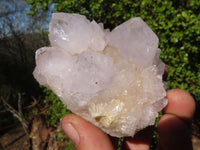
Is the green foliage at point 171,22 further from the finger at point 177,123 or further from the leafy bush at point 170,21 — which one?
the finger at point 177,123

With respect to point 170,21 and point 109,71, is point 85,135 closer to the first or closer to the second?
point 109,71

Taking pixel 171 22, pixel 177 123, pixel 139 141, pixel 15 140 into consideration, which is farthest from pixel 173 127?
Result: pixel 15 140

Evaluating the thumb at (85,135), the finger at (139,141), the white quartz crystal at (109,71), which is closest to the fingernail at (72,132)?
the thumb at (85,135)

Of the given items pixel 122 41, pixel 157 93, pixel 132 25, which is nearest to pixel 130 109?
pixel 157 93

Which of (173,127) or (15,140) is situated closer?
(173,127)

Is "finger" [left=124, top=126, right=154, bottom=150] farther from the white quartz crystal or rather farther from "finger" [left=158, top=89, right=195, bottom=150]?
the white quartz crystal

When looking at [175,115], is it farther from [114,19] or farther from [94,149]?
[114,19]
